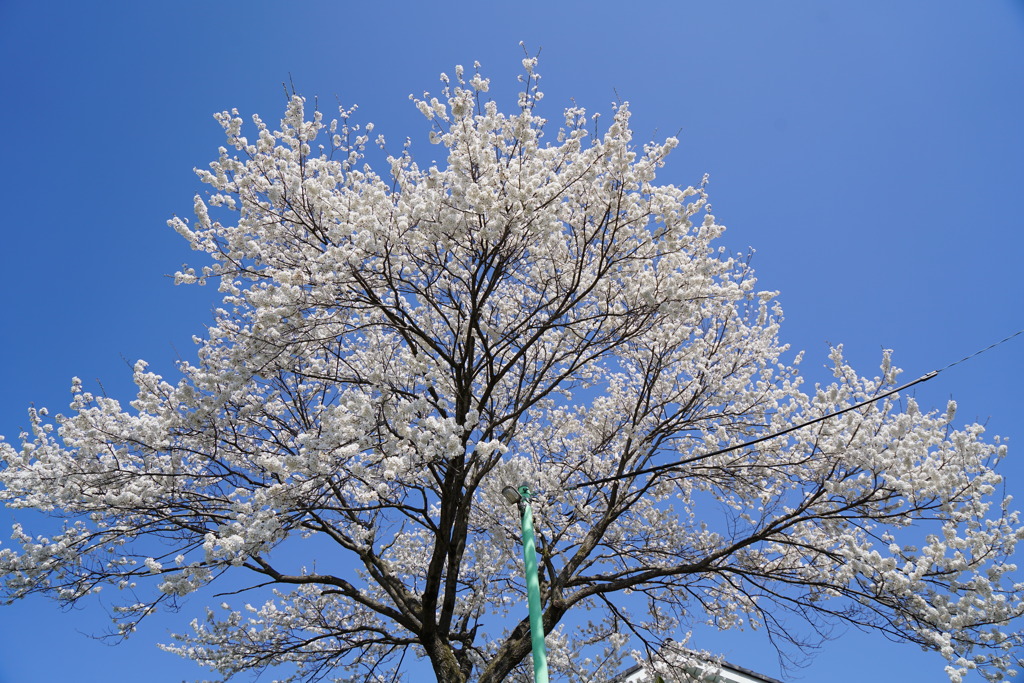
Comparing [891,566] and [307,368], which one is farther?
[307,368]

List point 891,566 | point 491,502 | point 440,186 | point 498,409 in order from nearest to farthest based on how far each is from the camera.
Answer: point 891,566
point 440,186
point 498,409
point 491,502

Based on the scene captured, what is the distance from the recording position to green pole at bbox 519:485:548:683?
5.40 m

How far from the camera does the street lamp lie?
541 centimetres

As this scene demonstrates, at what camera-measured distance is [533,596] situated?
588 cm

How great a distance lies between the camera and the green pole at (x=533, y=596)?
5.40 m

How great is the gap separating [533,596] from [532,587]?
0.29ft

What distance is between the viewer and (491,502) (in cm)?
1063

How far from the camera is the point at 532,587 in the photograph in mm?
5941

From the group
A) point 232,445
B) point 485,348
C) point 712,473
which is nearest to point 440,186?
point 485,348

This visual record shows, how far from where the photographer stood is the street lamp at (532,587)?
17.8ft

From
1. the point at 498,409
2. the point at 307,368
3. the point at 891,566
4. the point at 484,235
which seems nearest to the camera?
the point at 891,566

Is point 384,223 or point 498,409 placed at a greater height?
point 384,223

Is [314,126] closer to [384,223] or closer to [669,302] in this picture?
[384,223]

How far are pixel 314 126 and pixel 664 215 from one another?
4.19 metres
